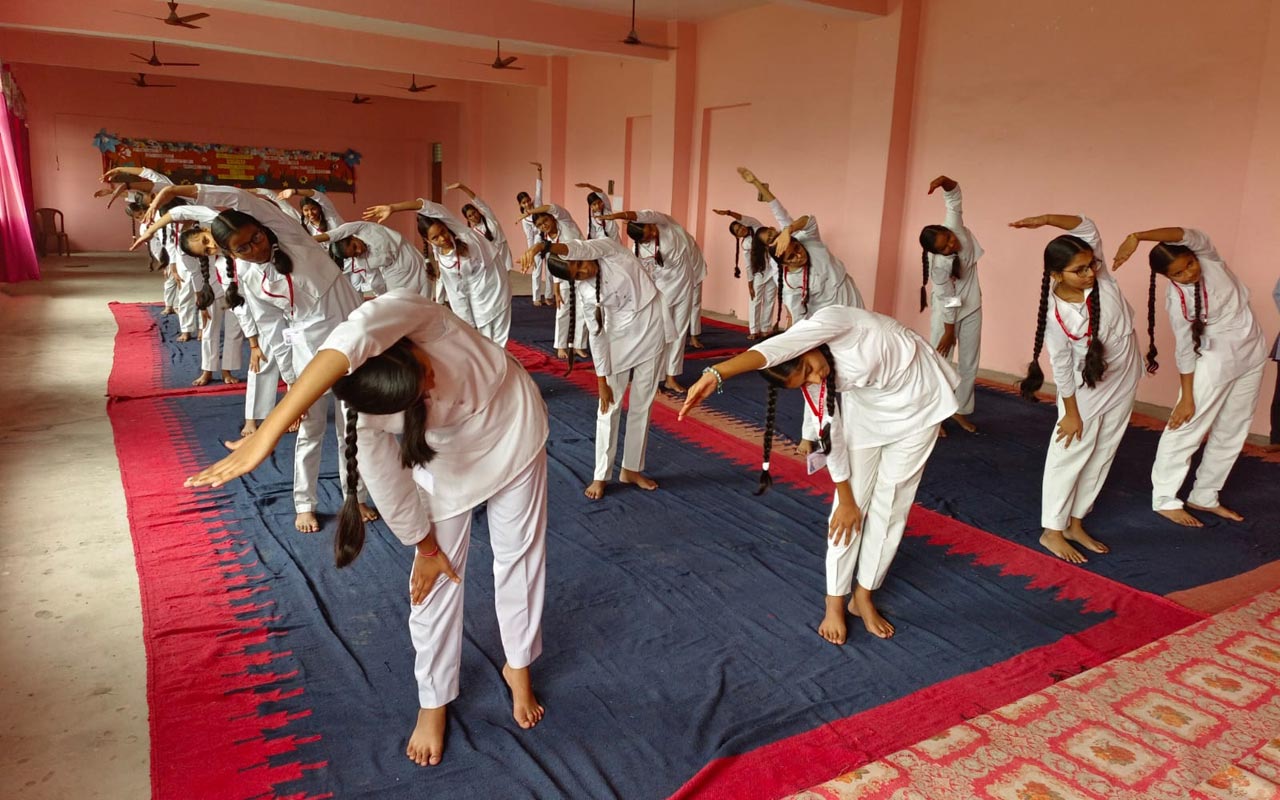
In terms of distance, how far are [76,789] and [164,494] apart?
216 cm

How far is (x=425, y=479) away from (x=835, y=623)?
4.96 feet

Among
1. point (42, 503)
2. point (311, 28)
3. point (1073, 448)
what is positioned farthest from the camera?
point (311, 28)

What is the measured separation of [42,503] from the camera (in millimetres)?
3859

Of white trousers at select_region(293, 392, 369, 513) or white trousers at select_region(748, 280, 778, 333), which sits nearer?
white trousers at select_region(293, 392, 369, 513)

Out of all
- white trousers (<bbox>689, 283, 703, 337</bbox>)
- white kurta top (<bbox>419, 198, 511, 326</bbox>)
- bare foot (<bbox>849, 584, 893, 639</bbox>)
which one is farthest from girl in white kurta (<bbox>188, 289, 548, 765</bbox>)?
white trousers (<bbox>689, 283, 703, 337</bbox>)

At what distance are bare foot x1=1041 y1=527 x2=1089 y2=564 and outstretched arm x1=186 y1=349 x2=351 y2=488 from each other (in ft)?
10.1

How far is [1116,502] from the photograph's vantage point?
166 inches

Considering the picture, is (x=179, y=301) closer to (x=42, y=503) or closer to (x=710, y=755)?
(x=42, y=503)

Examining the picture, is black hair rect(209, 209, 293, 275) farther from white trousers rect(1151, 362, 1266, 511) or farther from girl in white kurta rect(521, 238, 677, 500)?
white trousers rect(1151, 362, 1266, 511)

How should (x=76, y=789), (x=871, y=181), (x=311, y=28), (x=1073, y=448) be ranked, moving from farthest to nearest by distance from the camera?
(x=311, y=28) < (x=871, y=181) < (x=1073, y=448) < (x=76, y=789)

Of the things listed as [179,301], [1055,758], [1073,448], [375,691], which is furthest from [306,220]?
[1055,758]

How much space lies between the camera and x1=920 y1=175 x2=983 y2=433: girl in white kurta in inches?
199

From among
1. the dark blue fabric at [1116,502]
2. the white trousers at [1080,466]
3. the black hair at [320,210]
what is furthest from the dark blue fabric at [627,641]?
the black hair at [320,210]

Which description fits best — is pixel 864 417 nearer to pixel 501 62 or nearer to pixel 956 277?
pixel 956 277
